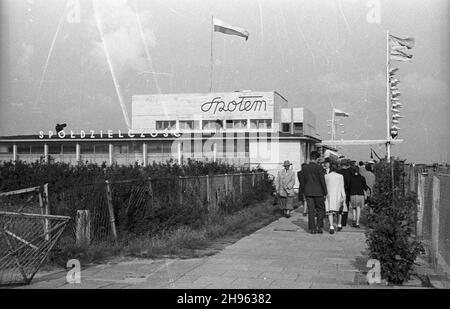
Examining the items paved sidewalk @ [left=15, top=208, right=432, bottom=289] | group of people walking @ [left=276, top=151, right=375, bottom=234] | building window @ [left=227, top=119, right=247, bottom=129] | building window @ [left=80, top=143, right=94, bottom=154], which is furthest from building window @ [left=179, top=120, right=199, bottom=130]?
paved sidewalk @ [left=15, top=208, right=432, bottom=289]

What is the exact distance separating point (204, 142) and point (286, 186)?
24.6 metres

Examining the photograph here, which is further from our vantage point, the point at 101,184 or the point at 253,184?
the point at 253,184

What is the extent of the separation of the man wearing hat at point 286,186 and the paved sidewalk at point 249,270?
222 inches

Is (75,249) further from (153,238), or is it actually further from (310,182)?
(310,182)

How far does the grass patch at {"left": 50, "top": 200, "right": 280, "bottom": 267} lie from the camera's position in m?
9.09

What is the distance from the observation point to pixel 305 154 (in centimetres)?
4131

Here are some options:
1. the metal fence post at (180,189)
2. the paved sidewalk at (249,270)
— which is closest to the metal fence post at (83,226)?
the paved sidewalk at (249,270)

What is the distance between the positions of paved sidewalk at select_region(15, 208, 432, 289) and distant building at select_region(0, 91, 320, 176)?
912 inches

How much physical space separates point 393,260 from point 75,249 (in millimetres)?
5030

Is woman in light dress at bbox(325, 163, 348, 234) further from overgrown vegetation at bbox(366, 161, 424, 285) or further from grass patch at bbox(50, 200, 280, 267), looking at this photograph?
overgrown vegetation at bbox(366, 161, 424, 285)

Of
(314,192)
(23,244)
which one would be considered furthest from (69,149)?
(23,244)

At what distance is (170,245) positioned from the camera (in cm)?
1037
